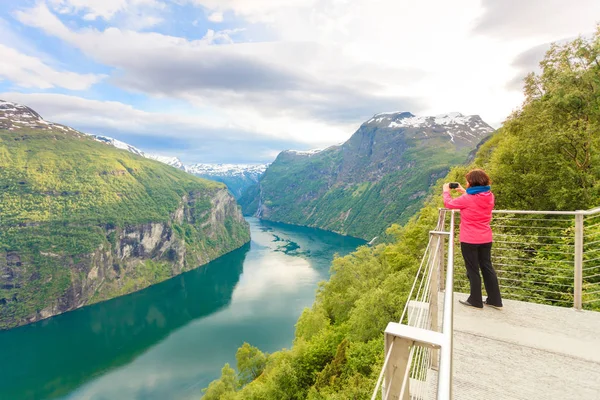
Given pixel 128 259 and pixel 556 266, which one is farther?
pixel 128 259

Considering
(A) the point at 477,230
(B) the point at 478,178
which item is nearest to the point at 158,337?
(A) the point at 477,230

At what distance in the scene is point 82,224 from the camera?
127688mm

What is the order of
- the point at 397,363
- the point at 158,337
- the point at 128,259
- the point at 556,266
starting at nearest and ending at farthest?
the point at 397,363, the point at 556,266, the point at 158,337, the point at 128,259

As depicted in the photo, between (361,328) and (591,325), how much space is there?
15338 millimetres

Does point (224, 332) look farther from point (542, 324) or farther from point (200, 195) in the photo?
Result: point (200, 195)

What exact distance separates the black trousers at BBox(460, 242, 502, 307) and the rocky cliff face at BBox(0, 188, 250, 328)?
12189cm

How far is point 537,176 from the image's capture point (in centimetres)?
1471

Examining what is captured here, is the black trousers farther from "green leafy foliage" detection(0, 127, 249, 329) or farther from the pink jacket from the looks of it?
"green leafy foliage" detection(0, 127, 249, 329)

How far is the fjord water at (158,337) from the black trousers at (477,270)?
158 feet

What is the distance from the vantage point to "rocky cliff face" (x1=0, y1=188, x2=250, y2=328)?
10238 centimetres

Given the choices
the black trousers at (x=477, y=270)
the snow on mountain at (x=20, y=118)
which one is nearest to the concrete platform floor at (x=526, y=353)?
the black trousers at (x=477, y=270)

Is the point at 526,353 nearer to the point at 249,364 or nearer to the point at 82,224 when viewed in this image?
the point at 249,364

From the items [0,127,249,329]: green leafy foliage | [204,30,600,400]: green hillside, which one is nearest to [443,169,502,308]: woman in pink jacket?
[204,30,600,400]: green hillside

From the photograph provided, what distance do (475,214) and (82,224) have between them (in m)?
152
